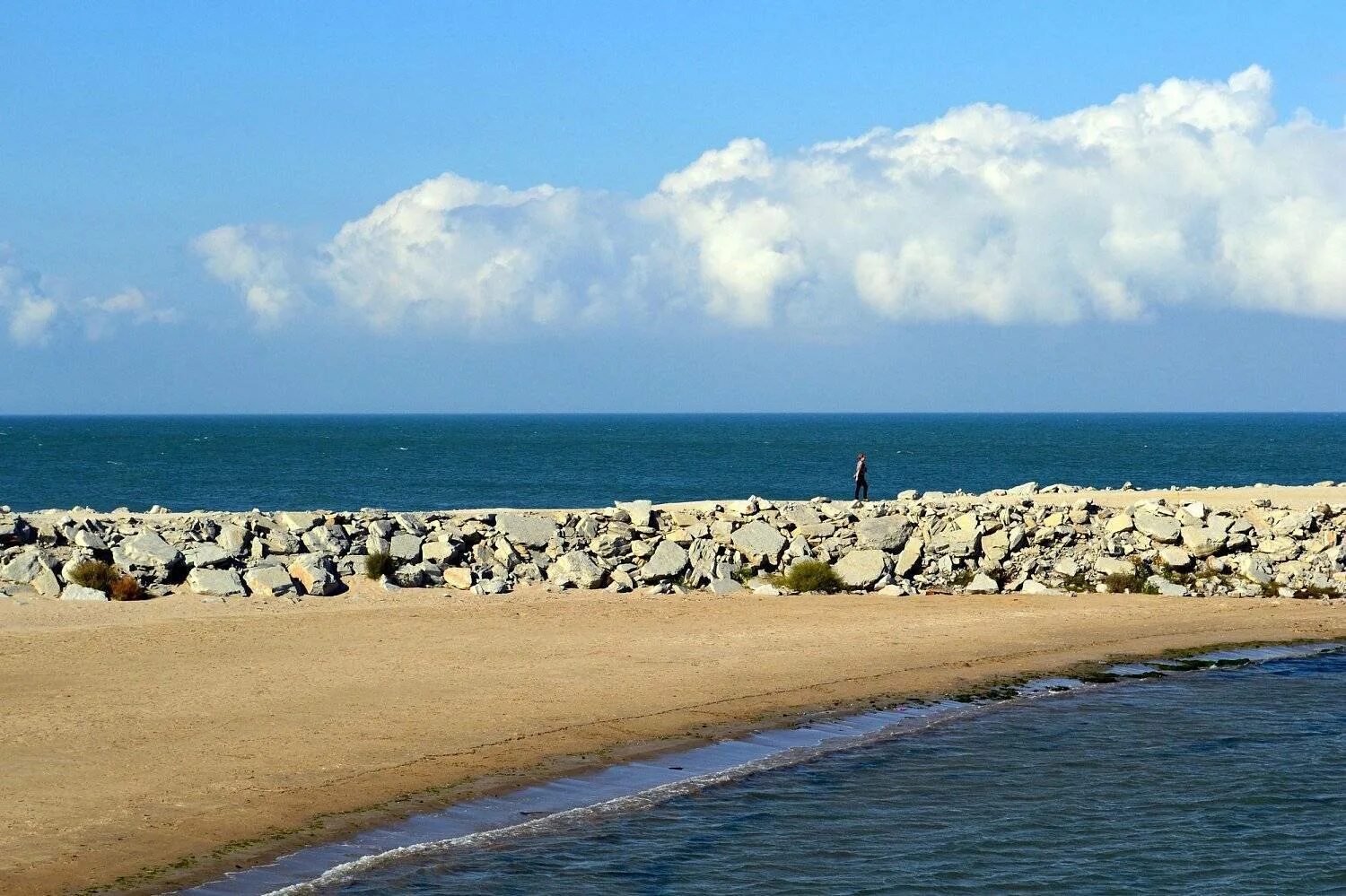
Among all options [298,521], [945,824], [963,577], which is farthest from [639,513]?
[945,824]

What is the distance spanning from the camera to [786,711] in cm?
1903

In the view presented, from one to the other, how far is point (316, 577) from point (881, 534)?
12.7 meters

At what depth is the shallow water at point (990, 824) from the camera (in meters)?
12.6

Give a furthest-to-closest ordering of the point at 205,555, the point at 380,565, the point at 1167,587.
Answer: the point at 1167,587 → the point at 380,565 → the point at 205,555

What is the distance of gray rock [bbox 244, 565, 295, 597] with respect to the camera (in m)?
26.2

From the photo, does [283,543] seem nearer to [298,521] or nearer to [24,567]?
[298,521]

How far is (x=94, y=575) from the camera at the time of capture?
25703mm

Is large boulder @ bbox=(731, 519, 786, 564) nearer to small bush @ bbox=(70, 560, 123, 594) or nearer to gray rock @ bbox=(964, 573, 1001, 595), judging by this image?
gray rock @ bbox=(964, 573, 1001, 595)

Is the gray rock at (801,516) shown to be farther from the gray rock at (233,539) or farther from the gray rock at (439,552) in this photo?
the gray rock at (233,539)

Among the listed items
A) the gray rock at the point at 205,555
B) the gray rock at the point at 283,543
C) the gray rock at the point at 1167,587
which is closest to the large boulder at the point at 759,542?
the gray rock at the point at 1167,587

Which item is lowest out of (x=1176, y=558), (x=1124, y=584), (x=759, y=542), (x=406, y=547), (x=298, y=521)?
(x=1124, y=584)

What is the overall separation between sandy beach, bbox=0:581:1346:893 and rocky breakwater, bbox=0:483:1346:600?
4.37 feet

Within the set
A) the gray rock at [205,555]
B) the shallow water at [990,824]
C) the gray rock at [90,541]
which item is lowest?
→ the shallow water at [990,824]

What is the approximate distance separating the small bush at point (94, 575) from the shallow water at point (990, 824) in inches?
588
